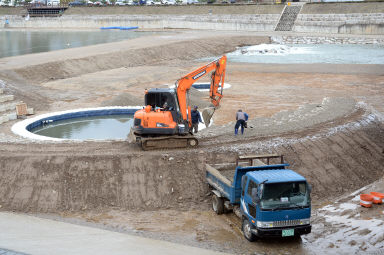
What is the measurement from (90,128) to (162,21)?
79.6 metres

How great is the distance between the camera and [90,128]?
88.8 ft

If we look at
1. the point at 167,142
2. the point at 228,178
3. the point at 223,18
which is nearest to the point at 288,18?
the point at 223,18

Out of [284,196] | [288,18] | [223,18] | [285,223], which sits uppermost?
[288,18]

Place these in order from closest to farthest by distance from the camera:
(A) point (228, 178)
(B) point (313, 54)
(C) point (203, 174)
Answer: (A) point (228, 178)
(C) point (203, 174)
(B) point (313, 54)

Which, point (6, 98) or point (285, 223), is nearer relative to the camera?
point (285, 223)

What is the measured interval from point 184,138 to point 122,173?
315 cm

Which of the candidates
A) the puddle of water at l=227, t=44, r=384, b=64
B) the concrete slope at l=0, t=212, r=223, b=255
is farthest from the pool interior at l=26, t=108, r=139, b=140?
the puddle of water at l=227, t=44, r=384, b=64

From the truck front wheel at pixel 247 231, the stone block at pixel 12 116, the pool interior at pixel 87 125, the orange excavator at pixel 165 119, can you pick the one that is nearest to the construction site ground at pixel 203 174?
the truck front wheel at pixel 247 231

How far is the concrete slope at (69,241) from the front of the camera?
1206 cm

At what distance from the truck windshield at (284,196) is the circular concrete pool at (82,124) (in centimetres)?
1312

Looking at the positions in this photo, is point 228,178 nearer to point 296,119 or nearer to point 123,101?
point 296,119

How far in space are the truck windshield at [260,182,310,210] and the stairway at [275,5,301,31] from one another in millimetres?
78342

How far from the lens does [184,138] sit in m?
19.4

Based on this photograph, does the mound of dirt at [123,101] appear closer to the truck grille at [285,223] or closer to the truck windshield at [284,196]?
the truck windshield at [284,196]
